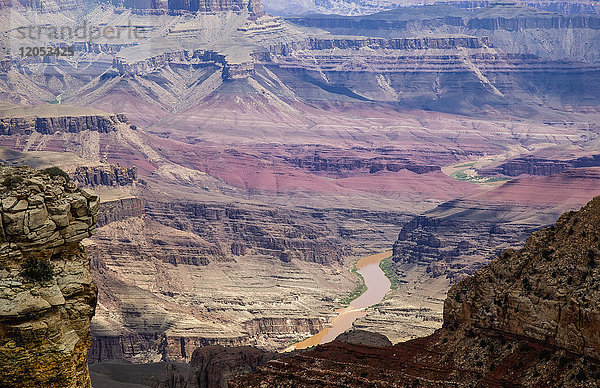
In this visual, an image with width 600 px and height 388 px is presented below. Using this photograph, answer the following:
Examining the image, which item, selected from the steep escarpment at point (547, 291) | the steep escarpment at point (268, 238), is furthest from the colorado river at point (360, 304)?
the steep escarpment at point (547, 291)

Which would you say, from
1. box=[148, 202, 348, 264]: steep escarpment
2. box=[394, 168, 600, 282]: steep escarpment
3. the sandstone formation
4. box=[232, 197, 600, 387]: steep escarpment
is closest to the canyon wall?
the sandstone formation

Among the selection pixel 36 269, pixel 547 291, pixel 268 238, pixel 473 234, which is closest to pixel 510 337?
pixel 547 291

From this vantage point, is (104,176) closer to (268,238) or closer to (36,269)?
→ (268,238)

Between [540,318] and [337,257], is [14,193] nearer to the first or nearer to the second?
[540,318]

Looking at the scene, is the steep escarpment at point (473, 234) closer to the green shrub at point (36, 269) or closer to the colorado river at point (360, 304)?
the colorado river at point (360, 304)

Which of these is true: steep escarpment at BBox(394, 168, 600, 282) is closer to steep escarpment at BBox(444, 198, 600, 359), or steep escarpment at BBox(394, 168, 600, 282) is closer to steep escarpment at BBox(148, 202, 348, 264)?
steep escarpment at BBox(148, 202, 348, 264)

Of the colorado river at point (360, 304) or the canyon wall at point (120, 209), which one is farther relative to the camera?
the canyon wall at point (120, 209)

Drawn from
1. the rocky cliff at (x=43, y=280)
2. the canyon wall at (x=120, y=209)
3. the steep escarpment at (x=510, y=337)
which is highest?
the rocky cliff at (x=43, y=280)
